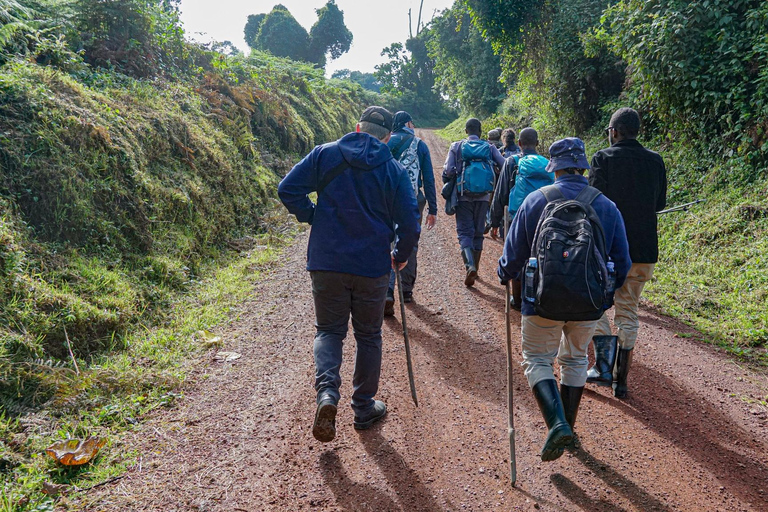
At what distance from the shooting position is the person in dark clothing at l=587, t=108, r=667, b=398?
420 cm

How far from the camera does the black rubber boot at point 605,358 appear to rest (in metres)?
4.18

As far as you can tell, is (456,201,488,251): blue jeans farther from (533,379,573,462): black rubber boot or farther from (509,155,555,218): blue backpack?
(533,379,573,462): black rubber boot

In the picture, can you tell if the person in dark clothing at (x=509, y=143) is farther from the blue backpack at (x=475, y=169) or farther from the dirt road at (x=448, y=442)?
the dirt road at (x=448, y=442)

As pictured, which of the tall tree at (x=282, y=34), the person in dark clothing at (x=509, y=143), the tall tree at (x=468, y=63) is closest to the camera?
the person in dark clothing at (x=509, y=143)

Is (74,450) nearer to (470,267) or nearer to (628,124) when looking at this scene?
(628,124)

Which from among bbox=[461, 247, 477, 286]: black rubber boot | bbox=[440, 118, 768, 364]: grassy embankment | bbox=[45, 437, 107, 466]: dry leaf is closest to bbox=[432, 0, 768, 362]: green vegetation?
bbox=[440, 118, 768, 364]: grassy embankment

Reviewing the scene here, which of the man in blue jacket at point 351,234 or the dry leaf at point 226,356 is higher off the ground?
the man in blue jacket at point 351,234

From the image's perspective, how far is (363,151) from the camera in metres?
3.51

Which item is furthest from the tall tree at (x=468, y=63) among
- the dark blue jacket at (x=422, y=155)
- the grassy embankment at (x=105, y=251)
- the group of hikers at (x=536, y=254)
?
the group of hikers at (x=536, y=254)

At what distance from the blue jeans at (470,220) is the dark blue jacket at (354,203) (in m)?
3.36

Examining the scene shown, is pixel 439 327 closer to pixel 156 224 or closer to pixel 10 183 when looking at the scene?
pixel 156 224

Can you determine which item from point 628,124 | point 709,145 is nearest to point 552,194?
point 628,124

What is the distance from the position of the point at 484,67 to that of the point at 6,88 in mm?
27036

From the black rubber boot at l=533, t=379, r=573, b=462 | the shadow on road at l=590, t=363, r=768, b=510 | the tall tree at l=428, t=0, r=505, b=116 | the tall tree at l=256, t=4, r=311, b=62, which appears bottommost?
the shadow on road at l=590, t=363, r=768, b=510
